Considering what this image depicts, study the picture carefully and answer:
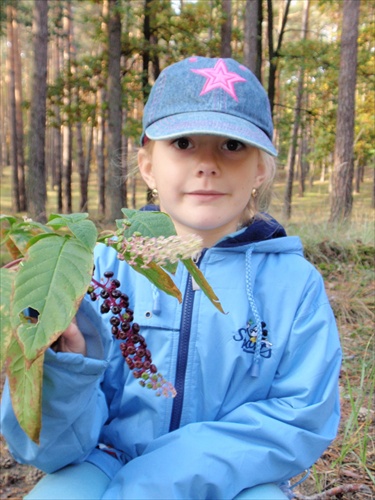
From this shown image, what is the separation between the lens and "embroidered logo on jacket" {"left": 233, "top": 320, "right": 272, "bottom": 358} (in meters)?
1.69

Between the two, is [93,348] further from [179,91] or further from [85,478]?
[179,91]

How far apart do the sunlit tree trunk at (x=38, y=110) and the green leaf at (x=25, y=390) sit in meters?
10.5

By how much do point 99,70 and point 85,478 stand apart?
1392 cm

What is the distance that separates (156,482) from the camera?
1473 millimetres

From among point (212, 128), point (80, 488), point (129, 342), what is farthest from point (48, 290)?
point (80, 488)

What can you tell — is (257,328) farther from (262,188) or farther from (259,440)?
(262,188)

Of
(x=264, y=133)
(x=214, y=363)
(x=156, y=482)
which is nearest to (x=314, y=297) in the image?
(x=214, y=363)

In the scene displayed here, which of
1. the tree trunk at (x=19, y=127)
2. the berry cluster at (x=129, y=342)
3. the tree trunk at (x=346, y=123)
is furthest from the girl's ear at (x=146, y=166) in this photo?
the tree trunk at (x=19, y=127)

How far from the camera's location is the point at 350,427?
8.57 feet

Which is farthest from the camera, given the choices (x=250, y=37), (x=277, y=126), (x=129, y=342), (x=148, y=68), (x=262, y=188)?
(x=277, y=126)

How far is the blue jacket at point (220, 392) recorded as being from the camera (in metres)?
1.50

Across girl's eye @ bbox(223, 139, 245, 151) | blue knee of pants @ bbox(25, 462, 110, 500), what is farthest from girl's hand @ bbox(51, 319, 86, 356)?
girl's eye @ bbox(223, 139, 245, 151)

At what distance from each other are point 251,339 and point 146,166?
785 millimetres

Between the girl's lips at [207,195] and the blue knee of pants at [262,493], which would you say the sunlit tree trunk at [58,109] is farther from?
the blue knee of pants at [262,493]
